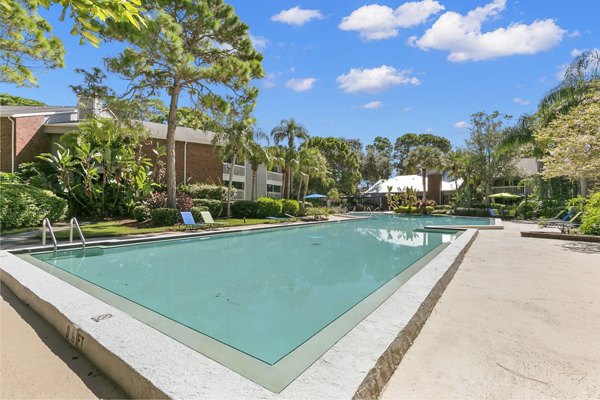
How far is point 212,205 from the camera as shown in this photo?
784 inches

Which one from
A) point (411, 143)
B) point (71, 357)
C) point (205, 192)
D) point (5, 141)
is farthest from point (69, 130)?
point (411, 143)

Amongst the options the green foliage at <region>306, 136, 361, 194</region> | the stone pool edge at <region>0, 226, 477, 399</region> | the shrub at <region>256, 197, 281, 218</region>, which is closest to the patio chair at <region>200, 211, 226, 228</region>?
the shrub at <region>256, 197, 281, 218</region>

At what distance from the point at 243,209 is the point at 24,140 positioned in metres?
13.1

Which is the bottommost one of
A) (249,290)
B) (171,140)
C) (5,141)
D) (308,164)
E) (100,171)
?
(249,290)

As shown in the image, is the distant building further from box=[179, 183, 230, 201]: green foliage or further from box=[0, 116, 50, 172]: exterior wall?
box=[179, 183, 230, 201]: green foliage

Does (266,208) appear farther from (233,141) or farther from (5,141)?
(5,141)

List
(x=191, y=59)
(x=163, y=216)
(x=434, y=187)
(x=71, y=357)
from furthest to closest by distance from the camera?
1. (x=434, y=187)
2. (x=163, y=216)
3. (x=191, y=59)
4. (x=71, y=357)

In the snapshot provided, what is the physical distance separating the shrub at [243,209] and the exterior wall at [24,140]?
11673 millimetres

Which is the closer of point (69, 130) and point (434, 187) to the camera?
point (69, 130)

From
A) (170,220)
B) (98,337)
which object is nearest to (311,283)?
(98,337)

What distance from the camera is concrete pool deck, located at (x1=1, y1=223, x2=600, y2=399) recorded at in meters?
2.45

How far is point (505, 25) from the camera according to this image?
13.9 metres

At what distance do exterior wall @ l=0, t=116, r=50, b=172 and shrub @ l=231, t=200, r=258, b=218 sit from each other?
11673 mm

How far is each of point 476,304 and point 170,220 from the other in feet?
46.7
